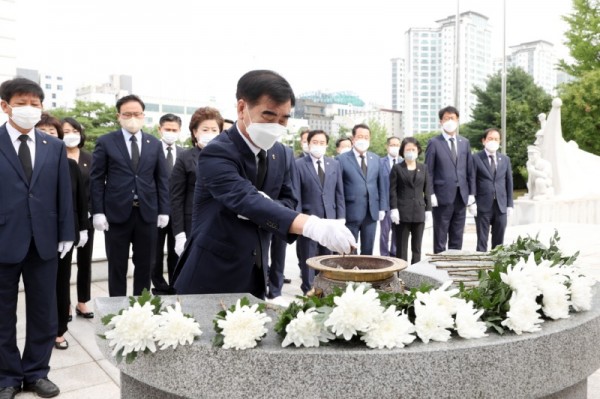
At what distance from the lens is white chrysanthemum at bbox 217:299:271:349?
1.78 m

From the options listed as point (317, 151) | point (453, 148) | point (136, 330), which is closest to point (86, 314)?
point (317, 151)

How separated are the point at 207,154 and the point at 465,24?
168 ft

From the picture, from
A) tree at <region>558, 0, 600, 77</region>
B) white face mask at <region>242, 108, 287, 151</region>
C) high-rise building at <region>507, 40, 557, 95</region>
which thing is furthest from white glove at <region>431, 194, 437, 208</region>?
high-rise building at <region>507, 40, 557, 95</region>

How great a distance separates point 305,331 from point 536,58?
68096 millimetres

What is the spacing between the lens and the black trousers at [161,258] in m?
6.09

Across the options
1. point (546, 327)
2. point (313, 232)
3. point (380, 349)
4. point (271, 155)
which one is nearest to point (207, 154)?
point (271, 155)

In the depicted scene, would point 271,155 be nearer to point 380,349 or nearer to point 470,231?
point 380,349

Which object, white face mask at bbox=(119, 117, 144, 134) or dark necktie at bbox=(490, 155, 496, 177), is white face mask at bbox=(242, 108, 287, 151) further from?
dark necktie at bbox=(490, 155, 496, 177)

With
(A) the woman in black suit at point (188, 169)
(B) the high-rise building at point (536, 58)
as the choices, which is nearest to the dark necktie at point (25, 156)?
(A) the woman in black suit at point (188, 169)

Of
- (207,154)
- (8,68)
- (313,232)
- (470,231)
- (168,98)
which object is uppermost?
(168,98)

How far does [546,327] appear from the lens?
2.09m

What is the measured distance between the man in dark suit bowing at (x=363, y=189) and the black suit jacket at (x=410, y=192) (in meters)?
0.18

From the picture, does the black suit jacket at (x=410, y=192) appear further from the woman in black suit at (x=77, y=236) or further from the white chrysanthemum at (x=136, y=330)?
the white chrysanthemum at (x=136, y=330)

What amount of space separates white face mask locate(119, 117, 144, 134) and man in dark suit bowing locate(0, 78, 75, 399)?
3.97 feet
